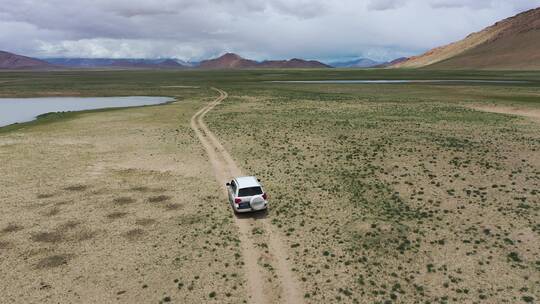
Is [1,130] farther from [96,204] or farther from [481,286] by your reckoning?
[481,286]

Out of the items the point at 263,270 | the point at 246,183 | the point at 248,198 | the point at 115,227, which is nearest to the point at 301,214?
the point at 248,198

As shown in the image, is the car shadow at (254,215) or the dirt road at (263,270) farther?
the car shadow at (254,215)

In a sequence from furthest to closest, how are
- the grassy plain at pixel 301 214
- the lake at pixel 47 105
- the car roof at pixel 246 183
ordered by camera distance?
the lake at pixel 47 105 → the car roof at pixel 246 183 → the grassy plain at pixel 301 214

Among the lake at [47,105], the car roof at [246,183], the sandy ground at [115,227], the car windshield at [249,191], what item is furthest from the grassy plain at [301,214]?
the lake at [47,105]

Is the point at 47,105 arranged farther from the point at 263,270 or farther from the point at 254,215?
the point at 263,270

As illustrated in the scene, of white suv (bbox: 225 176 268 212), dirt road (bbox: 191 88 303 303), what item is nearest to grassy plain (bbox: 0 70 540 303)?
dirt road (bbox: 191 88 303 303)

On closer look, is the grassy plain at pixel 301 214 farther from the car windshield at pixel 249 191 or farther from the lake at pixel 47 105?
the lake at pixel 47 105

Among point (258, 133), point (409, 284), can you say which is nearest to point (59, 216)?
point (409, 284)
